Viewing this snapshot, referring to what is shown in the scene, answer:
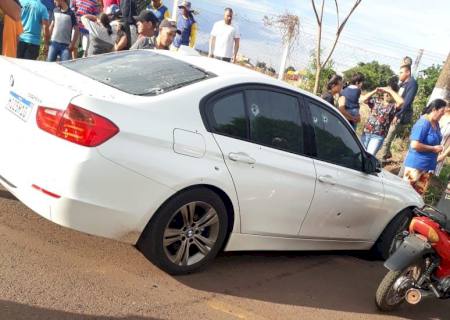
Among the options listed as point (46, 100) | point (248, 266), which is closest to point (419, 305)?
point (248, 266)

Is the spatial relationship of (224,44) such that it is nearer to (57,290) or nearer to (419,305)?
(419,305)

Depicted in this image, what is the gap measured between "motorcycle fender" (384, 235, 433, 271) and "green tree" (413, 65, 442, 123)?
761cm

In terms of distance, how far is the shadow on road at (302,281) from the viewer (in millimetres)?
4230

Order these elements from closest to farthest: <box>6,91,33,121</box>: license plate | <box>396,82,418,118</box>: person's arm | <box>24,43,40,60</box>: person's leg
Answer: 1. <box>6,91,33,121</box>: license plate
2. <box>24,43,40,60</box>: person's leg
3. <box>396,82,418,118</box>: person's arm

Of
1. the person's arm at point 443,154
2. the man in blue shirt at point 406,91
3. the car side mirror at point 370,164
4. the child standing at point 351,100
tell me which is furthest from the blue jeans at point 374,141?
the car side mirror at point 370,164

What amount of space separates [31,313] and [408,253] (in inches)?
117

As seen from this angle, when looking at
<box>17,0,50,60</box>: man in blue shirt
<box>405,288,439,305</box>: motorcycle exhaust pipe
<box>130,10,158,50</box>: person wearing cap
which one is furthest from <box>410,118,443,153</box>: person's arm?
<box>17,0,50,60</box>: man in blue shirt

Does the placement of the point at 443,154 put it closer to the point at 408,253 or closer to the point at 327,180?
the point at 327,180

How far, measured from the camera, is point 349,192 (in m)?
5.05

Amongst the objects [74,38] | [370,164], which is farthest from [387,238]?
[74,38]

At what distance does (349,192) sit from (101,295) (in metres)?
2.61

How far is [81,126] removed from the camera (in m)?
3.46

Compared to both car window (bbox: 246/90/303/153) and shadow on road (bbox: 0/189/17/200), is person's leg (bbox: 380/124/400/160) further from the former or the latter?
shadow on road (bbox: 0/189/17/200)

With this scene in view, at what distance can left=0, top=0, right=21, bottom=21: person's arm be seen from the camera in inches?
162
